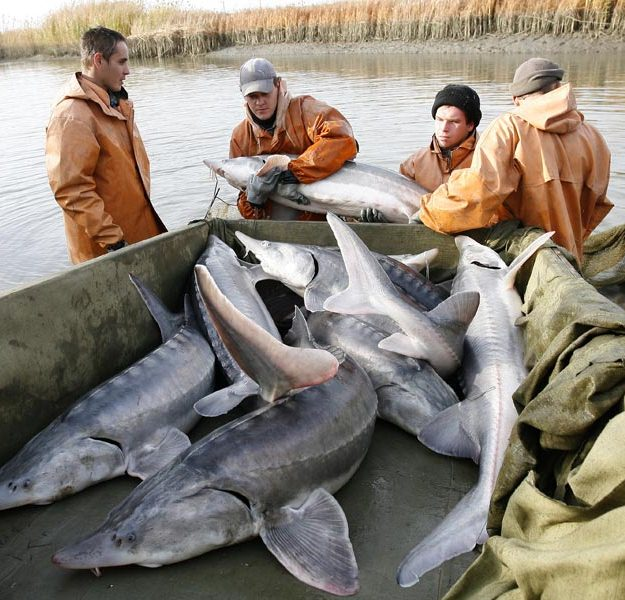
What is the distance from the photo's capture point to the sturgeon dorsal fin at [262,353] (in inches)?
69.8

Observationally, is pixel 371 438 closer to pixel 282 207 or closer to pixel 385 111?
pixel 282 207

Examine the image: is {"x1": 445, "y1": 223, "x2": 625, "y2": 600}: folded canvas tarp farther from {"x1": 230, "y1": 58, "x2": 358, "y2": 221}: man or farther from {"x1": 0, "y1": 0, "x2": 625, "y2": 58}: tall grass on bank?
{"x1": 0, "y1": 0, "x2": 625, "y2": 58}: tall grass on bank

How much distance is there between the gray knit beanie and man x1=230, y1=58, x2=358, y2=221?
1175 millimetres

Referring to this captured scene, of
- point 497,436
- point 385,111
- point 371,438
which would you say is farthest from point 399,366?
point 385,111

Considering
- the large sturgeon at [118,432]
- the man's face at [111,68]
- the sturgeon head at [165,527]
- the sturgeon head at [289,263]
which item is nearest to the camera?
the sturgeon head at [165,527]

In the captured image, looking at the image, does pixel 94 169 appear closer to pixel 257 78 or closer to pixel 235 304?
pixel 257 78

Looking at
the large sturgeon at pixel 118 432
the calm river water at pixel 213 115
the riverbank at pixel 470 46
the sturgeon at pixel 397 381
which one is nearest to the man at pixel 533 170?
the sturgeon at pixel 397 381

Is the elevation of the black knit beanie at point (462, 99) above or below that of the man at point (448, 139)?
above

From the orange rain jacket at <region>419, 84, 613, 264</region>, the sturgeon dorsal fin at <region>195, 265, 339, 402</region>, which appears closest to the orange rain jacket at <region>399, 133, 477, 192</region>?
the orange rain jacket at <region>419, 84, 613, 264</region>

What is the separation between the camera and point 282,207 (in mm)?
4238

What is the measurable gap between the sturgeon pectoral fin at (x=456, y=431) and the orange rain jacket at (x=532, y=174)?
3.93ft

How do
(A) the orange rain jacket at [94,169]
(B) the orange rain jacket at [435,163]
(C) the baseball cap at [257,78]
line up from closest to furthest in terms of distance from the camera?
(A) the orange rain jacket at [94,169]
(B) the orange rain jacket at [435,163]
(C) the baseball cap at [257,78]

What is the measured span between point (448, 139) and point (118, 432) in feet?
8.61

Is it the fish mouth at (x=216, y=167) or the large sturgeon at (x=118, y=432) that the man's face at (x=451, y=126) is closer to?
the fish mouth at (x=216, y=167)
